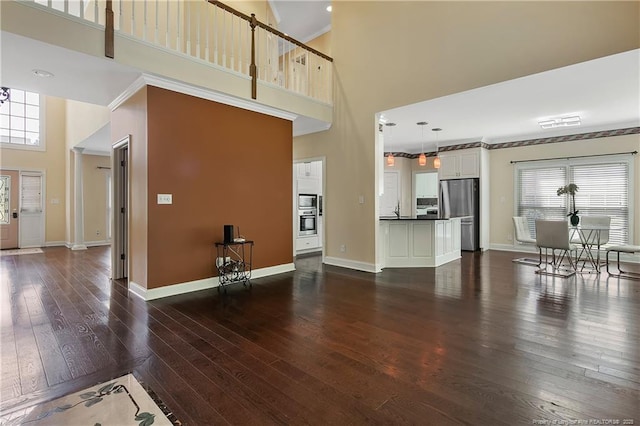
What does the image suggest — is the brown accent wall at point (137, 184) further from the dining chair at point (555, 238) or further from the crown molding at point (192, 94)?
the dining chair at point (555, 238)

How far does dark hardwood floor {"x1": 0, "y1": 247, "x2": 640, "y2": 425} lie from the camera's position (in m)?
1.78

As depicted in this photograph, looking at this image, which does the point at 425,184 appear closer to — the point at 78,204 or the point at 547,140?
the point at 547,140

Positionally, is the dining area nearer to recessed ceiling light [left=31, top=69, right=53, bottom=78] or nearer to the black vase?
the black vase

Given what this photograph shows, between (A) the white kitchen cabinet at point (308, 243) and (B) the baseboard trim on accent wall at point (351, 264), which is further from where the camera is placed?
(A) the white kitchen cabinet at point (308, 243)

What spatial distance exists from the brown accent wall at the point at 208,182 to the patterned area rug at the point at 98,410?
7.11ft

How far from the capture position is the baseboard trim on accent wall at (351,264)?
18.0ft

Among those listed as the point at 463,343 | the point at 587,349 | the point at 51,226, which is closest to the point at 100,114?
the point at 51,226

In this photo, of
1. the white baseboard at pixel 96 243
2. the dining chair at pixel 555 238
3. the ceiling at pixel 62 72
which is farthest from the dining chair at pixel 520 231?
the white baseboard at pixel 96 243

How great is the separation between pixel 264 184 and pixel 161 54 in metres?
2.20

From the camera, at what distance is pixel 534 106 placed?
5.15 metres

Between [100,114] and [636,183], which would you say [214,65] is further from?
[636,183]

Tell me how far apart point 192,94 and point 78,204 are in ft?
21.8

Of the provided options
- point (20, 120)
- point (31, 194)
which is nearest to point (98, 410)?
point (31, 194)

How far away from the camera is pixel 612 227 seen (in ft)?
21.5
